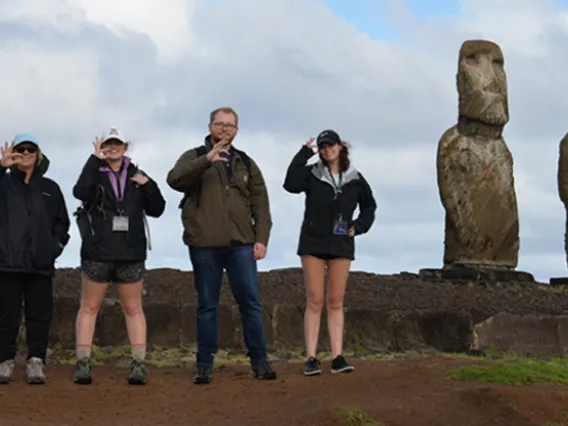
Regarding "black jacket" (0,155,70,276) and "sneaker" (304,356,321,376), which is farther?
"sneaker" (304,356,321,376)

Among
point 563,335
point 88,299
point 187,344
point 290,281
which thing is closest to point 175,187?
point 88,299

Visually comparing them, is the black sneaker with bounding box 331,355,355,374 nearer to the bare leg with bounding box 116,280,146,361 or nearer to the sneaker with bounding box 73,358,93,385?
the bare leg with bounding box 116,280,146,361

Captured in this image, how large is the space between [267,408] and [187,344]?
4.68 m

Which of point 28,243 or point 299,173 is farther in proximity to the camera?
point 299,173

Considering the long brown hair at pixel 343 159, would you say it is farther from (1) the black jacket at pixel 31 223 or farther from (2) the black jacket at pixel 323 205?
(1) the black jacket at pixel 31 223

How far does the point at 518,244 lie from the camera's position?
21219 millimetres

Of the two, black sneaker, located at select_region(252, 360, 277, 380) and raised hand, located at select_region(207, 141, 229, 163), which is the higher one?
raised hand, located at select_region(207, 141, 229, 163)

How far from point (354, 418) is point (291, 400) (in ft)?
4.36

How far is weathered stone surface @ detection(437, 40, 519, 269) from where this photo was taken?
20.4m

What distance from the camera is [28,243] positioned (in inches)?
405

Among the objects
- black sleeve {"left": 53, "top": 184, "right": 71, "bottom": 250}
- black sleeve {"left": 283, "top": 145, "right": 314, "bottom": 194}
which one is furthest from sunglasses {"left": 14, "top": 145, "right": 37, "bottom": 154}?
black sleeve {"left": 283, "top": 145, "right": 314, "bottom": 194}

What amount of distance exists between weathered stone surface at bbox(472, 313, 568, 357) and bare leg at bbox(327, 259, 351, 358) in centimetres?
410

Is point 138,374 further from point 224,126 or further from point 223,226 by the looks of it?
point 224,126

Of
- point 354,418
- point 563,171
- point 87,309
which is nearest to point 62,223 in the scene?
point 87,309
